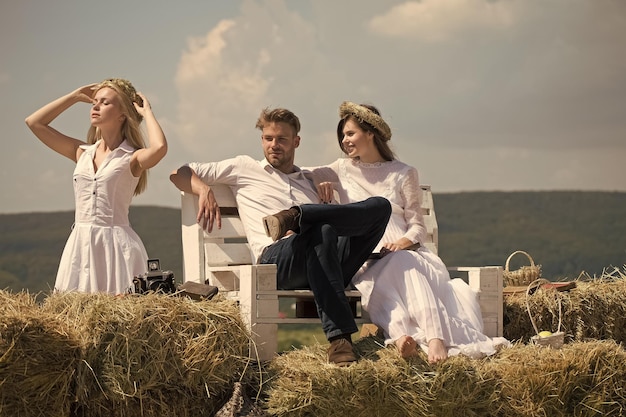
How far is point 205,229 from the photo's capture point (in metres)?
5.96

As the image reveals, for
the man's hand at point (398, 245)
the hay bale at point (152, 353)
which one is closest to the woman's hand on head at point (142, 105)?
the hay bale at point (152, 353)

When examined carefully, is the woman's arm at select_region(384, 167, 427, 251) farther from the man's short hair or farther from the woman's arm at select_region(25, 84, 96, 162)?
the woman's arm at select_region(25, 84, 96, 162)

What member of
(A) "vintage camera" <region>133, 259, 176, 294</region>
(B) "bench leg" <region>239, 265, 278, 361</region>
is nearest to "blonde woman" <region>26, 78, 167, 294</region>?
(A) "vintage camera" <region>133, 259, 176, 294</region>

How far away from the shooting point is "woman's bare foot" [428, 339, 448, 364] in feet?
16.2

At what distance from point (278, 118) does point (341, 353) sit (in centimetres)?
172

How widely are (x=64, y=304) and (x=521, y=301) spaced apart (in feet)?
9.86

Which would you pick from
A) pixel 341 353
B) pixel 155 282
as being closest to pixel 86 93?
pixel 155 282

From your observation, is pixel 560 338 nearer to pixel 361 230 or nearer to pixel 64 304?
pixel 361 230

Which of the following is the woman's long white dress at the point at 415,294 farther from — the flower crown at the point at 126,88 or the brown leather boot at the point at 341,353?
the flower crown at the point at 126,88

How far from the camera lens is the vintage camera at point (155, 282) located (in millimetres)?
5059

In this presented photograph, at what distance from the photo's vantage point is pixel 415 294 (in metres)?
5.21

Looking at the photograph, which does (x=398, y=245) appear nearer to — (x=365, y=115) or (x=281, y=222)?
(x=365, y=115)

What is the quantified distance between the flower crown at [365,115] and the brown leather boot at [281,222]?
1220 millimetres

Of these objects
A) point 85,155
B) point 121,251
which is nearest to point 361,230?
point 121,251
